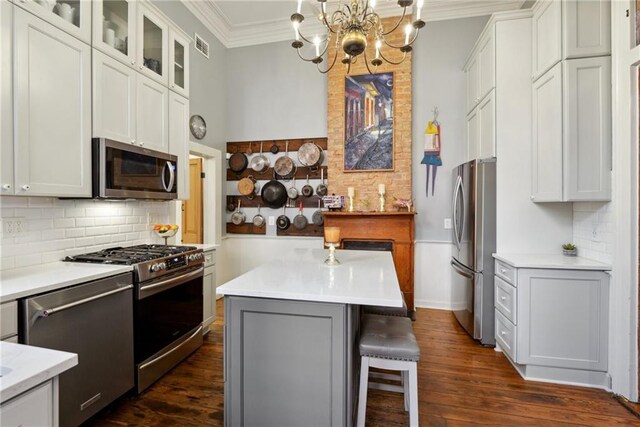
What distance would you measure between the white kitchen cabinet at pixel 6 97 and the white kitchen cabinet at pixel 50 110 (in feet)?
0.08

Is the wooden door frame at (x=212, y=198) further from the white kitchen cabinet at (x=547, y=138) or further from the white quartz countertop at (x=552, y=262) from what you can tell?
the white kitchen cabinet at (x=547, y=138)

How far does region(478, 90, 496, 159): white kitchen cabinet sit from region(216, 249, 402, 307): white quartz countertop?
1727 millimetres

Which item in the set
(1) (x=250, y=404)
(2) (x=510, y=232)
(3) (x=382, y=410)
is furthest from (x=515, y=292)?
(1) (x=250, y=404)

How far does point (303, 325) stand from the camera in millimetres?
1538

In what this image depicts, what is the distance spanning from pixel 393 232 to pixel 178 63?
302cm

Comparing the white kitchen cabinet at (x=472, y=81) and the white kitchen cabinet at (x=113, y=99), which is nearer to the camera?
the white kitchen cabinet at (x=113, y=99)

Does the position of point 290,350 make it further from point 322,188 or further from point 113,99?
point 322,188

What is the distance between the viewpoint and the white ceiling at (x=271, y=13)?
157 inches

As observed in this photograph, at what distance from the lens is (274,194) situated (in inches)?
179

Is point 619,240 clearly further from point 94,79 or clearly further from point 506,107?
point 94,79

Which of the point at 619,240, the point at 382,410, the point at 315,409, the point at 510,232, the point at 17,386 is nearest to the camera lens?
the point at 17,386

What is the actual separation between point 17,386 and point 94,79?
7.04 ft

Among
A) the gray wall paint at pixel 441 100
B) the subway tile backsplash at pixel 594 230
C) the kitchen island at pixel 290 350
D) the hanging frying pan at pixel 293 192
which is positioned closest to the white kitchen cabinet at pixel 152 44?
the hanging frying pan at pixel 293 192

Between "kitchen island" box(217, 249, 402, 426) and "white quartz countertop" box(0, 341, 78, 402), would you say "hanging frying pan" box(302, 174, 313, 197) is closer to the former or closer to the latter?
"kitchen island" box(217, 249, 402, 426)
